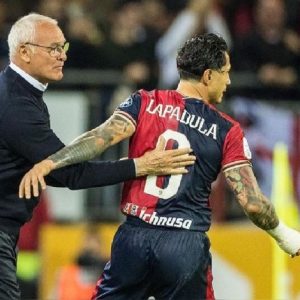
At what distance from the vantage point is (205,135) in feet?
23.1

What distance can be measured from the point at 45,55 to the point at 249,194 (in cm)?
146

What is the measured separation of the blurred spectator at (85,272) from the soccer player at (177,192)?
4.60 metres

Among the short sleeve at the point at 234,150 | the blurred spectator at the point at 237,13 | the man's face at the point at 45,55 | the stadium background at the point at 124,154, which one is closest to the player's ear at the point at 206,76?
the short sleeve at the point at 234,150

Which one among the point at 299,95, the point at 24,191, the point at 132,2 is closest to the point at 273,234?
the point at 24,191

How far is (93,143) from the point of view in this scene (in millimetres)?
7051

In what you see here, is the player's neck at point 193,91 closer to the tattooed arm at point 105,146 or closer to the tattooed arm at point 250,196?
the tattooed arm at point 105,146

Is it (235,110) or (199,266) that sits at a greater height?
(235,110)

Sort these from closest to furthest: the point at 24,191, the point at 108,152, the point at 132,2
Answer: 1. the point at 24,191
2. the point at 108,152
3. the point at 132,2

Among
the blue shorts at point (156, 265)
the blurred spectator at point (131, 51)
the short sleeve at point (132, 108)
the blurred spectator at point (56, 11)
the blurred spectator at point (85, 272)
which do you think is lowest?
the blurred spectator at point (85, 272)

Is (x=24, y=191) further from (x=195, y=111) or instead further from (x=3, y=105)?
(x=195, y=111)

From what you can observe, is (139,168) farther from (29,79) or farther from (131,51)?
(131,51)

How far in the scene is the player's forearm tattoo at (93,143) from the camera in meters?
6.96

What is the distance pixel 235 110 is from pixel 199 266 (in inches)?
225

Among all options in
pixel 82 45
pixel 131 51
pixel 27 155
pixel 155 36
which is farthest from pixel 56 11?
pixel 27 155
